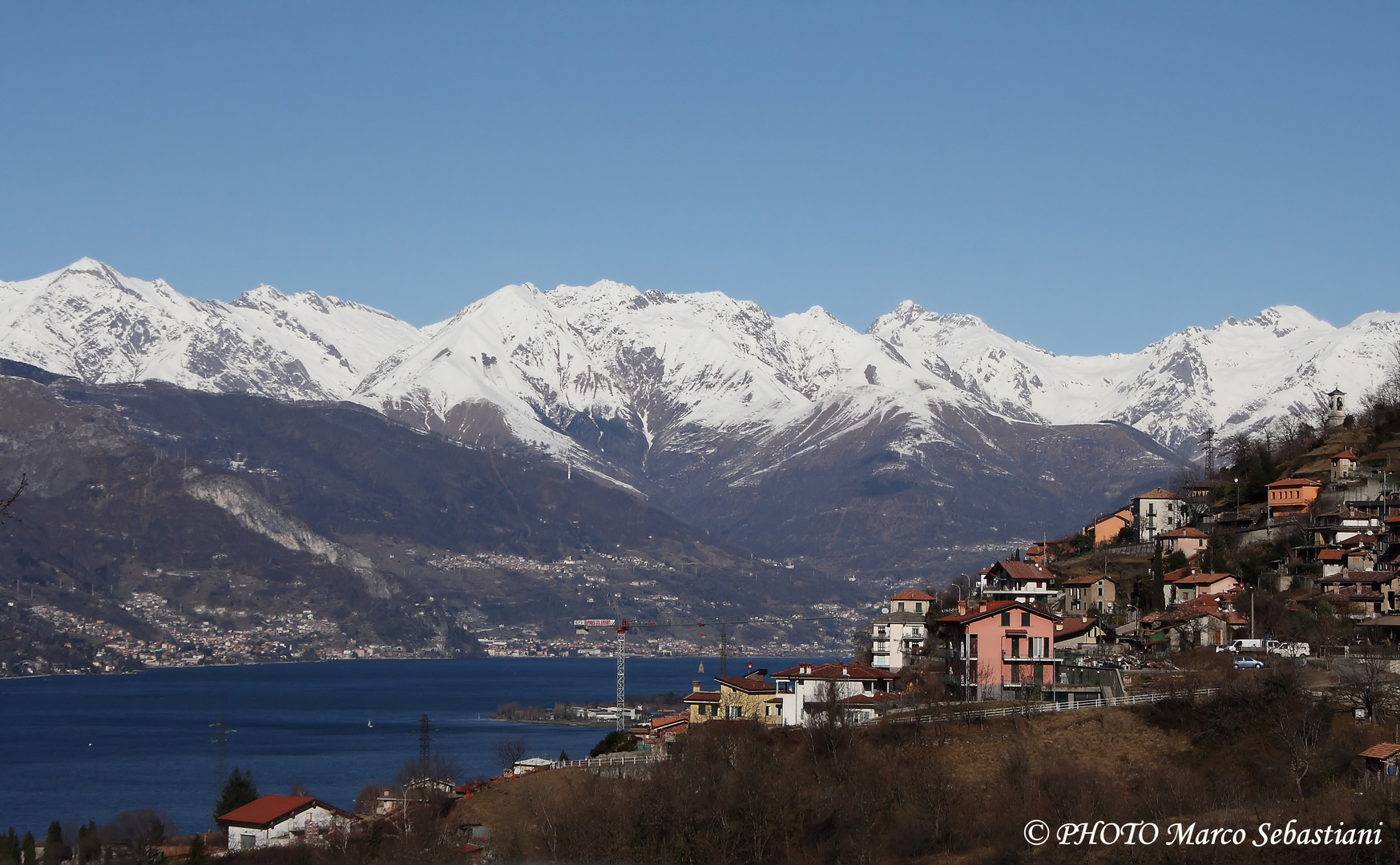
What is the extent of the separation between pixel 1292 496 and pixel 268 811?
55.7 m

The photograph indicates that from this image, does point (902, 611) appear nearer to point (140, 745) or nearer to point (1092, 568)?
point (1092, 568)

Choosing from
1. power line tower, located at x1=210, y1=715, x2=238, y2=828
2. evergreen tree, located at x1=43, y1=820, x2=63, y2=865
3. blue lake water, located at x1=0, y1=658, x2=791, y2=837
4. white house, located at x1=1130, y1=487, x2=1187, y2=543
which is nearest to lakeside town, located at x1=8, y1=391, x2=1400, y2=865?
evergreen tree, located at x1=43, y1=820, x2=63, y2=865

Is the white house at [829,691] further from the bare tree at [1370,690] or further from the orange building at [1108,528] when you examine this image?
the orange building at [1108,528]

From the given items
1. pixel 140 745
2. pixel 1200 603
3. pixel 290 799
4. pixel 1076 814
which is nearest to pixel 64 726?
pixel 140 745

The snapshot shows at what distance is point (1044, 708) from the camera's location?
203 ft

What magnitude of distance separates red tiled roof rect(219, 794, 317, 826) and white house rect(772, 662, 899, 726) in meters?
20.3

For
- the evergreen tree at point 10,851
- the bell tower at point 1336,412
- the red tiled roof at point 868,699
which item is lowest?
the evergreen tree at point 10,851

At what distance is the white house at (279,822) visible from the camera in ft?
233

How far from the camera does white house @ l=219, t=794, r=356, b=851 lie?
7088 cm

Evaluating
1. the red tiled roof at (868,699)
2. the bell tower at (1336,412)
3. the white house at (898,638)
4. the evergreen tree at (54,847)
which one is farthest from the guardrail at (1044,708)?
the bell tower at (1336,412)

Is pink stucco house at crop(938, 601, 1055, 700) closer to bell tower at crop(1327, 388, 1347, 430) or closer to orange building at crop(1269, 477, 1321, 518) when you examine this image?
orange building at crop(1269, 477, 1321, 518)

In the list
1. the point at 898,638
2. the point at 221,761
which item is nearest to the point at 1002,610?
the point at 898,638

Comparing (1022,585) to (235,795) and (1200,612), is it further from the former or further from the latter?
(235,795)

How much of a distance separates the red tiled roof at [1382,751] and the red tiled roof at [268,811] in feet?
138
